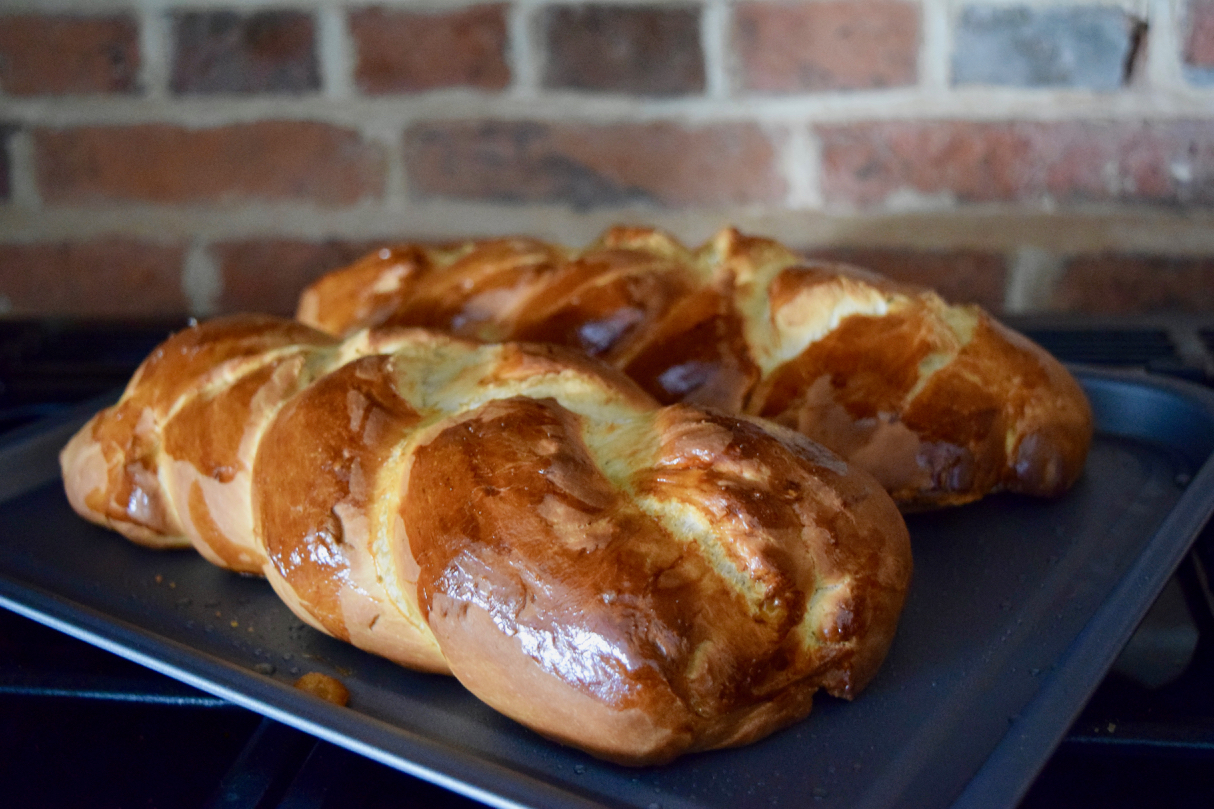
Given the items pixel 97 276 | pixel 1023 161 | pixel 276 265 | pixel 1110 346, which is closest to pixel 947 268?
pixel 1023 161

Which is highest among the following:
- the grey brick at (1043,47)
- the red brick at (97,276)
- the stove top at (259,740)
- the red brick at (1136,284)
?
the grey brick at (1043,47)

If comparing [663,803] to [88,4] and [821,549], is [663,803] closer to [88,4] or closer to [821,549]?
[821,549]

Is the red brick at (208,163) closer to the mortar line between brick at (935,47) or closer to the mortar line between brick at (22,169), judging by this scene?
the mortar line between brick at (22,169)

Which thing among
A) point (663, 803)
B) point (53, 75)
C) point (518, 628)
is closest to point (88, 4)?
point (53, 75)

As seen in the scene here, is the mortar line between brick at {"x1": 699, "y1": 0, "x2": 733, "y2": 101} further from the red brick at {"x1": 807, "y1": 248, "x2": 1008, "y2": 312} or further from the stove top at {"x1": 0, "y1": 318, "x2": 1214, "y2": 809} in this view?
the stove top at {"x1": 0, "y1": 318, "x2": 1214, "y2": 809}

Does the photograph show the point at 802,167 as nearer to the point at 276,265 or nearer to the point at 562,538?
the point at 276,265

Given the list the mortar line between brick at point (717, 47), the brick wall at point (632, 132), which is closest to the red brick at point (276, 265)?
the brick wall at point (632, 132)
